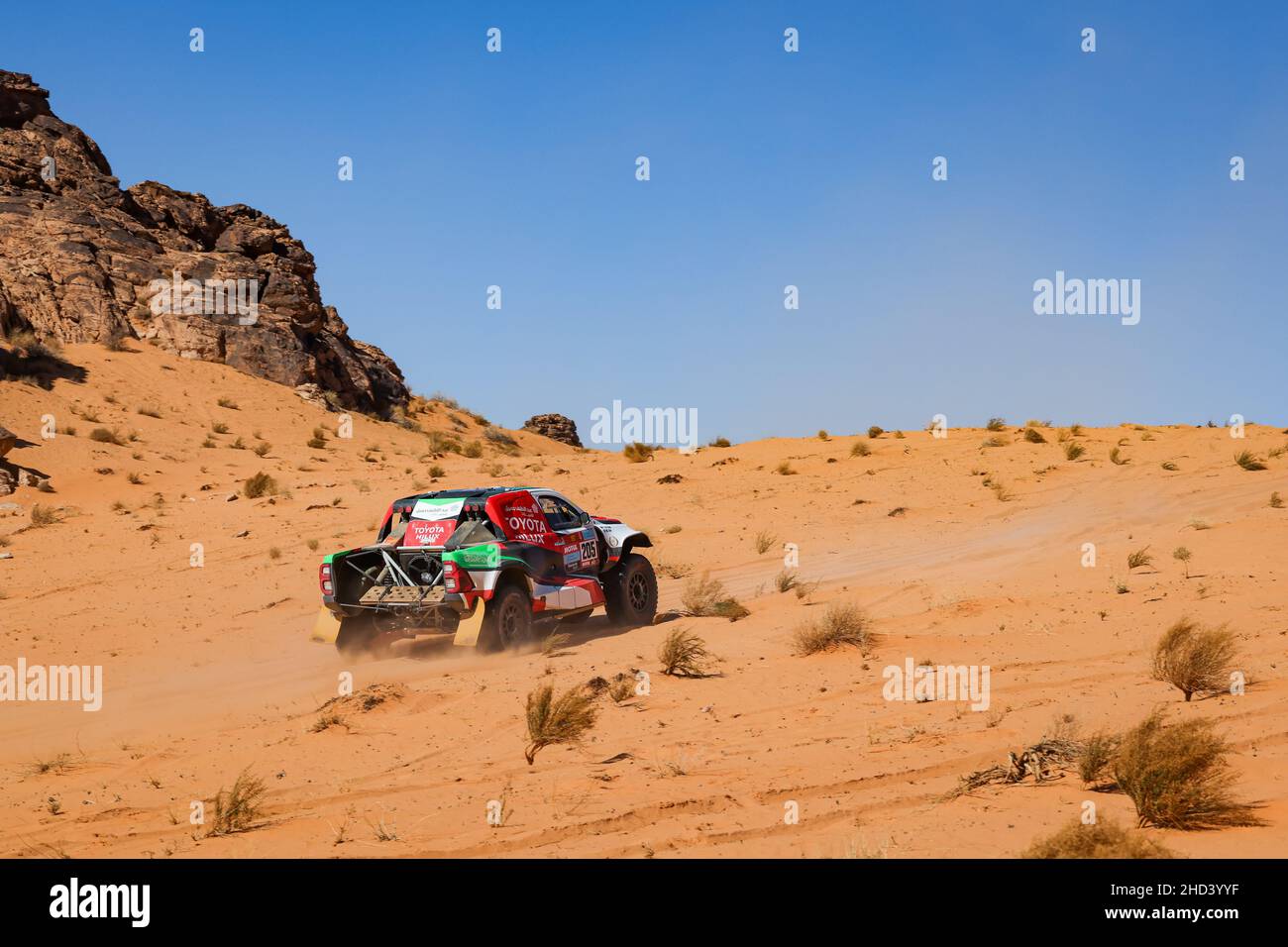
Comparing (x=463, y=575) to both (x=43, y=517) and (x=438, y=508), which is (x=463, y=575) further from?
(x=43, y=517)

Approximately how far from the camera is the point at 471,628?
38.1ft

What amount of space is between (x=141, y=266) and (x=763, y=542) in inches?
1211

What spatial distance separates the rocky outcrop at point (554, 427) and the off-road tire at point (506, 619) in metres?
44.3

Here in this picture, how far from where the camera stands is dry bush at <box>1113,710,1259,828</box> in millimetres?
5742

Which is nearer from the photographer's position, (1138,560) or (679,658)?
(679,658)

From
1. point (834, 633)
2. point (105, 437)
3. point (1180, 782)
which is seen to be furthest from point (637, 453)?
point (1180, 782)

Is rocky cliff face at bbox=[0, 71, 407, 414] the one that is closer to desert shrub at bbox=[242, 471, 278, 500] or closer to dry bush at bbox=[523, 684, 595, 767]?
desert shrub at bbox=[242, 471, 278, 500]

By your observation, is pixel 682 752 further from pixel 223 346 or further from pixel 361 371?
pixel 361 371

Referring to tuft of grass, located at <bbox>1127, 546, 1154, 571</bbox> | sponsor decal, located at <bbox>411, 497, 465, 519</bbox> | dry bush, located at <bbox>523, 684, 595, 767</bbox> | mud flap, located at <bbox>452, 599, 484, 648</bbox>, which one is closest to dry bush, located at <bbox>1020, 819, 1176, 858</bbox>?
dry bush, located at <bbox>523, 684, 595, 767</bbox>

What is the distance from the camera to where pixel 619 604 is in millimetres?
13930

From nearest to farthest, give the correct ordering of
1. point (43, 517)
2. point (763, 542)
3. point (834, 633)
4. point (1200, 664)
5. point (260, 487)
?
point (1200, 664) → point (834, 633) → point (763, 542) → point (43, 517) → point (260, 487)

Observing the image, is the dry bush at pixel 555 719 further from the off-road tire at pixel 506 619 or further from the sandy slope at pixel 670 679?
the off-road tire at pixel 506 619

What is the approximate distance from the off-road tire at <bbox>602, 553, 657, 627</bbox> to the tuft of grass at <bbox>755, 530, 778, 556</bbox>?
6.24 meters

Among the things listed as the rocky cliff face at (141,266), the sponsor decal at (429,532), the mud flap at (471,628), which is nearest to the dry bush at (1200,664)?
the mud flap at (471,628)
